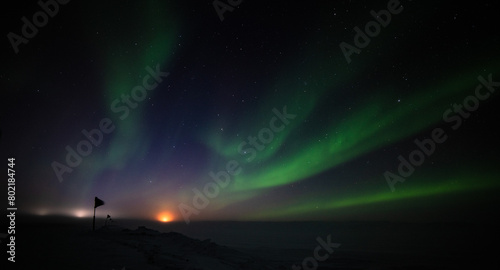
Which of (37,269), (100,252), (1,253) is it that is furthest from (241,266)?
(1,253)

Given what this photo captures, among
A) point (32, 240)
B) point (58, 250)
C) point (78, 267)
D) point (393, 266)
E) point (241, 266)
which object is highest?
point (32, 240)

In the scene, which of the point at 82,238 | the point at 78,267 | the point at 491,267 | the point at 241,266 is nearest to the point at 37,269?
the point at 78,267

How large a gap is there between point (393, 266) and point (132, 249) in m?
23.9

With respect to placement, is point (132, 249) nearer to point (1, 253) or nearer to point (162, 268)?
point (162, 268)

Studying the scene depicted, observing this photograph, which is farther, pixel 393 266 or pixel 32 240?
pixel 393 266

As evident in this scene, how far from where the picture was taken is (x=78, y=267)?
809 centimetres

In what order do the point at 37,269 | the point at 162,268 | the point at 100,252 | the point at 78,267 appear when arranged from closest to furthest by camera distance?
the point at 37,269 < the point at 78,267 < the point at 162,268 < the point at 100,252

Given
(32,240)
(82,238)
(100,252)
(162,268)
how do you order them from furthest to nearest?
(82,238) < (32,240) < (100,252) < (162,268)

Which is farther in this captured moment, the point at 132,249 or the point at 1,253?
the point at 132,249

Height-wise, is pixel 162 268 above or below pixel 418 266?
above

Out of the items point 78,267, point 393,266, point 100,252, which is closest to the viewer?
point 78,267

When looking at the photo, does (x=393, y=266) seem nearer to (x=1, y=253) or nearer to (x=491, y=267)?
(x=491, y=267)

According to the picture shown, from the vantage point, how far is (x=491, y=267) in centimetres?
2572

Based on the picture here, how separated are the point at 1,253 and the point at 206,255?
779 cm
